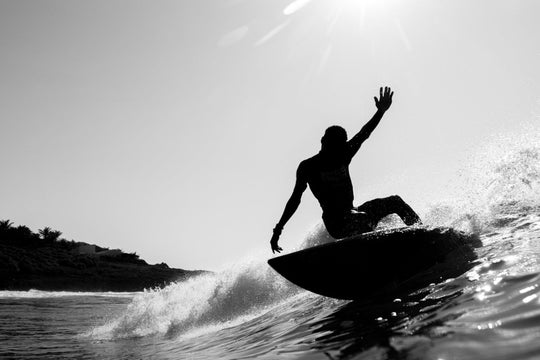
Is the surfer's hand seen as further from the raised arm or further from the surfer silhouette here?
the raised arm

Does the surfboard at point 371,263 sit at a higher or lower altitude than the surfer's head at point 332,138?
lower

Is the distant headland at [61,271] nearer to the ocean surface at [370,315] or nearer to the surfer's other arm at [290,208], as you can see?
the ocean surface at [370,315]

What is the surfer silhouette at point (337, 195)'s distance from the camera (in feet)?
16.8

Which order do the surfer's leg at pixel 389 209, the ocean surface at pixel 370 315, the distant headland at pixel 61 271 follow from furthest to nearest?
the distant headland at pixel 61 271, the surfer's leg at pixel 389 209, the ocean surface at pixel 370 315

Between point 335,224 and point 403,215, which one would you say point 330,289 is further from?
point 403,215

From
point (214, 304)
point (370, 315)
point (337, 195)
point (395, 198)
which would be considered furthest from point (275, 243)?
point (214, 304)

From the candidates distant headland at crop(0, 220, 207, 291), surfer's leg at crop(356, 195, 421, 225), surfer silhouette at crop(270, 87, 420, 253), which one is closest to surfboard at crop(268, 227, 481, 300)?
surfer silhouette at crop(270, 87, 420, 253)

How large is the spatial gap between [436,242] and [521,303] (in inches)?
86.4

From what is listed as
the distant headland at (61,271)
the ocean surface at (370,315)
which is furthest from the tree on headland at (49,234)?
the ocean surface at (370,315)

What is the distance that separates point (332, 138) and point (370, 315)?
98.2 inches

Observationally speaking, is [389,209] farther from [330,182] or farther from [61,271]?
[61,271]

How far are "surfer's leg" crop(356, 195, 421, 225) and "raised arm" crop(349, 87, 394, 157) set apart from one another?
74 centimetres

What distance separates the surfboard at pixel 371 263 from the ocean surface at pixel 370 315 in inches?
9.7

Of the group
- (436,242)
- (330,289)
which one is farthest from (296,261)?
(436,242)
